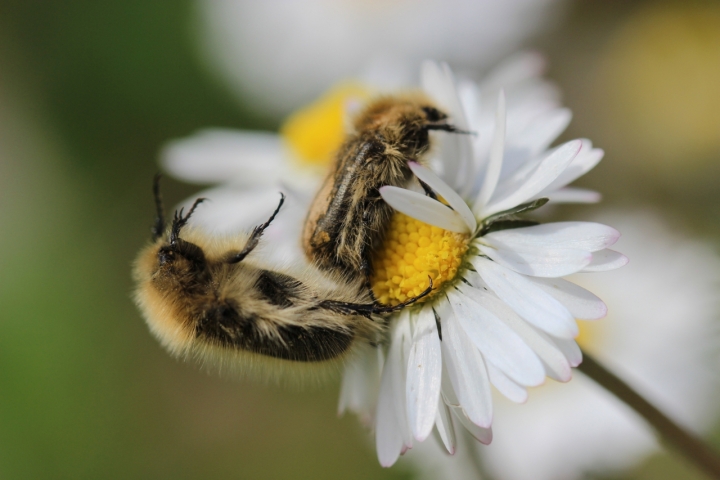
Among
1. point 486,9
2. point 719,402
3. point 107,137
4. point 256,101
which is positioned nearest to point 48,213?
point 107,137

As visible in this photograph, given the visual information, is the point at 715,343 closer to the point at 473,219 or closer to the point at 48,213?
the point at 473,219

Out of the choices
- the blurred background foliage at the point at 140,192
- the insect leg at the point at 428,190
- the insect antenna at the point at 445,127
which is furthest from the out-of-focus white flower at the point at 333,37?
the insect leg at the point at 428,190

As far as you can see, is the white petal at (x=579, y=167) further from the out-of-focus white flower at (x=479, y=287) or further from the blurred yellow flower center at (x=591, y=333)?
the blurred yellow flower center at (x=591, y=333)

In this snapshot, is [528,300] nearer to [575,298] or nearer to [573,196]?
[575,298]

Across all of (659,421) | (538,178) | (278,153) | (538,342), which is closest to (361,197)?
(538,178)

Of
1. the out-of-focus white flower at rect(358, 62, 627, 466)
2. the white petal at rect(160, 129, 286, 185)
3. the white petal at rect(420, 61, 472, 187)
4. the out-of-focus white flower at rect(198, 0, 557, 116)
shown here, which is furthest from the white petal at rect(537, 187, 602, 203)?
the out-of-focus white flower at rect(198, 0, 557, 116)

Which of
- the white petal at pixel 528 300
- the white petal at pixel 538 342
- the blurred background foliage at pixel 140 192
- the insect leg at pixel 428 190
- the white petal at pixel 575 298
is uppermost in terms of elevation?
the insect leg at pixel 428 190
